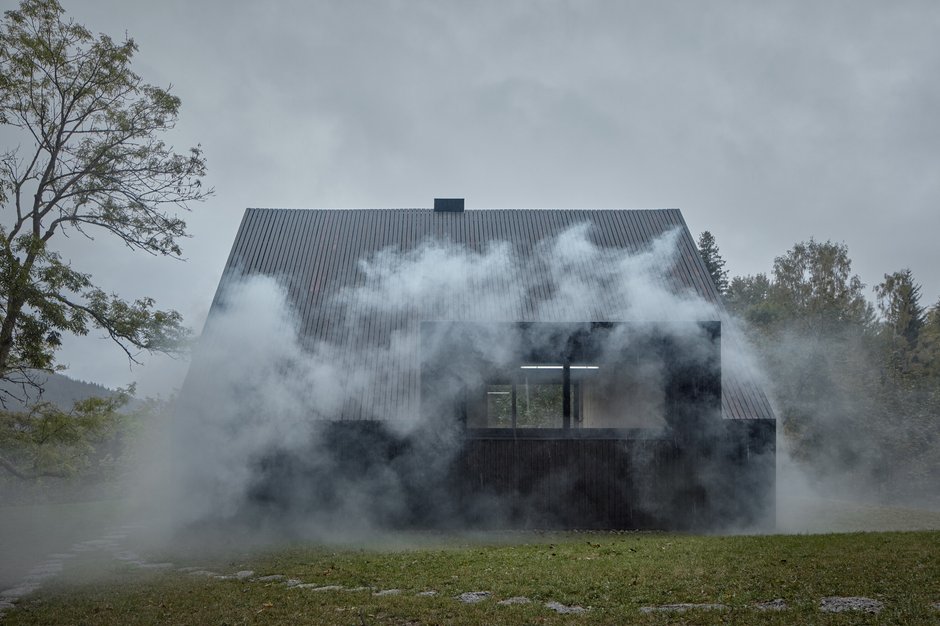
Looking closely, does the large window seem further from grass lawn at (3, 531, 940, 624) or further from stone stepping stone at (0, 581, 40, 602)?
stone stepping stone at (0, 581, 40, 602)

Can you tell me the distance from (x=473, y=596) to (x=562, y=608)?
4.03ft

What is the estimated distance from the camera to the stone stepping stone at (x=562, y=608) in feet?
27.4

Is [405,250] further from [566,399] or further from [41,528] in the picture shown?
[41,528]

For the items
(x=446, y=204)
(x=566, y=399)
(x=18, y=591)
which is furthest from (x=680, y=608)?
(x=446, y=204)

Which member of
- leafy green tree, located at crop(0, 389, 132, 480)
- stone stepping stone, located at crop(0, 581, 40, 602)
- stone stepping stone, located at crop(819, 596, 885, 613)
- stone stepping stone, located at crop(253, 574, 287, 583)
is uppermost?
leafy green tree, located at crop(0, 389, 132, 480)

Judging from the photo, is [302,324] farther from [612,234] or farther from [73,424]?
[612,234]

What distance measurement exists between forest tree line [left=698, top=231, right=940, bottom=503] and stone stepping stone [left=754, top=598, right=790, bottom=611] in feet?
68.2

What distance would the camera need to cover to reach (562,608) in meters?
8.52

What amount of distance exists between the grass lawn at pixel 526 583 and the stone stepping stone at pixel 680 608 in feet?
0.32

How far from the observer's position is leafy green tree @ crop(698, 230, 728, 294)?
1822 inches

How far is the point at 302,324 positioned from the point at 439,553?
309 inches

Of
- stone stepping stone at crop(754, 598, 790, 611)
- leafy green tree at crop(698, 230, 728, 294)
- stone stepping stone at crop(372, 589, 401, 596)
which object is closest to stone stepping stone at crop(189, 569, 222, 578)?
stone stepping stone at crop(372, 589, 401, 596)

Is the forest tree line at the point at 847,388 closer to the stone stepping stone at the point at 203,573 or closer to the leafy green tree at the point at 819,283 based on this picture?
the leafy green tree at the point at 819,283

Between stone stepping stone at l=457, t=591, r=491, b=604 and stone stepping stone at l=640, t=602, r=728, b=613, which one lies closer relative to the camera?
stone stepping stone at l=640, t=602, r=728, b=613
